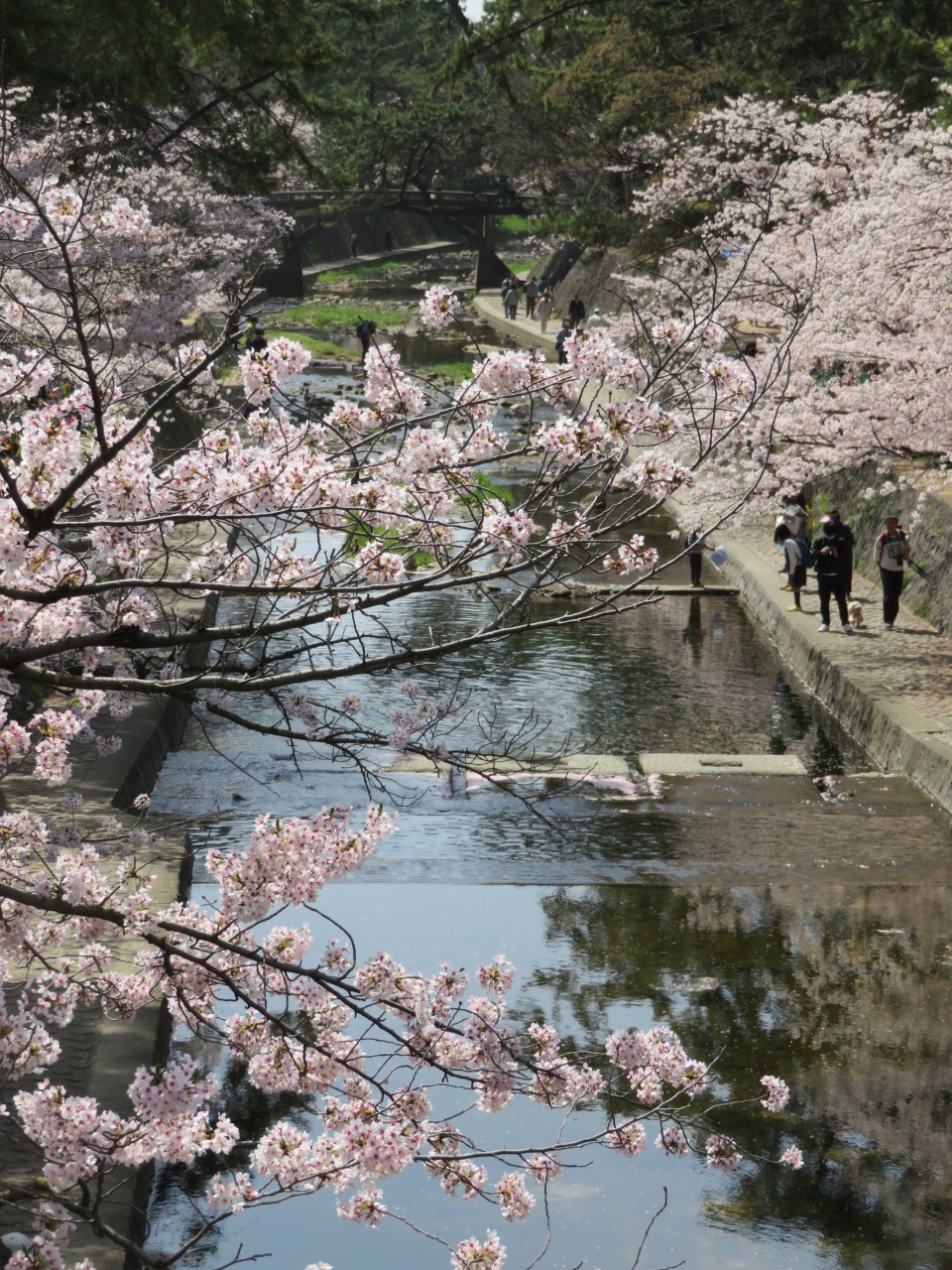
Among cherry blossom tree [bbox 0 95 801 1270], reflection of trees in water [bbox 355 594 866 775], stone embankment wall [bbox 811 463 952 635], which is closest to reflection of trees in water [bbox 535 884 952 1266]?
cherry blossom tree [bbox 0 95 801 1270]

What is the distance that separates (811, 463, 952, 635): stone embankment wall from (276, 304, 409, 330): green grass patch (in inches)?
1375

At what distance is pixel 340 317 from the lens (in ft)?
196

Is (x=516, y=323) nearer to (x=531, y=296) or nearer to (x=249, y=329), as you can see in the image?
(x=531, y=296)

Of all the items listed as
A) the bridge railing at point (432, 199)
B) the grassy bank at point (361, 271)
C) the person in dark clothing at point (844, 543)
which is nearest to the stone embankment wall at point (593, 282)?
the bridge railing at point (432, 199)

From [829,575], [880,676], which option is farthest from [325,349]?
[880,676]

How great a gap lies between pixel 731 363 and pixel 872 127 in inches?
827

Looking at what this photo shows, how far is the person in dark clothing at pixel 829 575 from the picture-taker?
18.1 metres

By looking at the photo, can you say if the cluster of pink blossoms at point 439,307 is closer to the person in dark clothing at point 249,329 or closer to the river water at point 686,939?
the person in dark clothing at point 249,329

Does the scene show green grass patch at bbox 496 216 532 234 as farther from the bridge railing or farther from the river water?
the river water

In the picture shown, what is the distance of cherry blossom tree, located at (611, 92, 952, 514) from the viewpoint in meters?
17.1

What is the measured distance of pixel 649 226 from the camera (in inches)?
1324

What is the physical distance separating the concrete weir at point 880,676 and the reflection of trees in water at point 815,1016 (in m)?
2.60

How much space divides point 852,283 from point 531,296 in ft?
129

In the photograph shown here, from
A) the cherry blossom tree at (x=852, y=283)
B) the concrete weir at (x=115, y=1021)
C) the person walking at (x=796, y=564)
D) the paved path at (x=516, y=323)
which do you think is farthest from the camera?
the paved path at (x=516, y=323)
